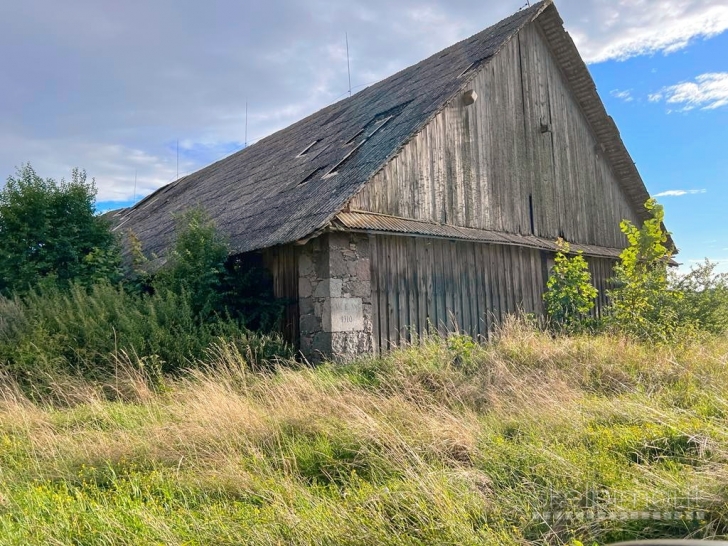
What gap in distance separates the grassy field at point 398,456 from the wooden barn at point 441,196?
2043mm

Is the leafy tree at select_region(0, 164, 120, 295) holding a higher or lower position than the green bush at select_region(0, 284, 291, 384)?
higher

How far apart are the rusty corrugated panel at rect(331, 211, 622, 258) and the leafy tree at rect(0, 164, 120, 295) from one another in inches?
223

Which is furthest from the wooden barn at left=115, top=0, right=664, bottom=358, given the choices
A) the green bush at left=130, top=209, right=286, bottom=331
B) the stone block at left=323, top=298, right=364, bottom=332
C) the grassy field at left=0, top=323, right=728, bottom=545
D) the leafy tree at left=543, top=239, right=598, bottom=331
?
the grassy field at left=0, top=323, right=728, bottom=545

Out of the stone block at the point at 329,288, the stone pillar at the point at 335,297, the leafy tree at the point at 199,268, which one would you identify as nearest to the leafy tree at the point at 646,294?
the stone pillar at the point at 335,297

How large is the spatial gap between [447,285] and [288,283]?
2.70 meters

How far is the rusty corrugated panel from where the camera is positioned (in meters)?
7.75

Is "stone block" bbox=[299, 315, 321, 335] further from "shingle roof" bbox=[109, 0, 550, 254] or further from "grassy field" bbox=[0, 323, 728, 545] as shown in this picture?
"grassy field" bbox=[0, 323, 728, 545]

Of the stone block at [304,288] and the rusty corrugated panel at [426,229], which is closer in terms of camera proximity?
the rusty corrugated panel at [426,229]

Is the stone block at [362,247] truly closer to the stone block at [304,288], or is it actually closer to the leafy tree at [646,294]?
the stone block at [304,288]

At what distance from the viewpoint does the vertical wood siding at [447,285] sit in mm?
8570

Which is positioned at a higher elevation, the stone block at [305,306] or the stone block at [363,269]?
the stone block at [363,269]

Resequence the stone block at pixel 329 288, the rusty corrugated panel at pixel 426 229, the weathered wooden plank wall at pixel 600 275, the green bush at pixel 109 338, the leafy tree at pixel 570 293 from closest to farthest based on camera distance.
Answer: the green bush at pixel 109 338
the rusty corrugated panel at pixel 426 229
the stone block at pixel 329 288
the leafy tree at pixel 570 293
the weathered wooden plank wall at pixel 600 275

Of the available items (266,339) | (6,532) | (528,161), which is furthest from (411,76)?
(6,532)

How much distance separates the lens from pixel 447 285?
372 inches
